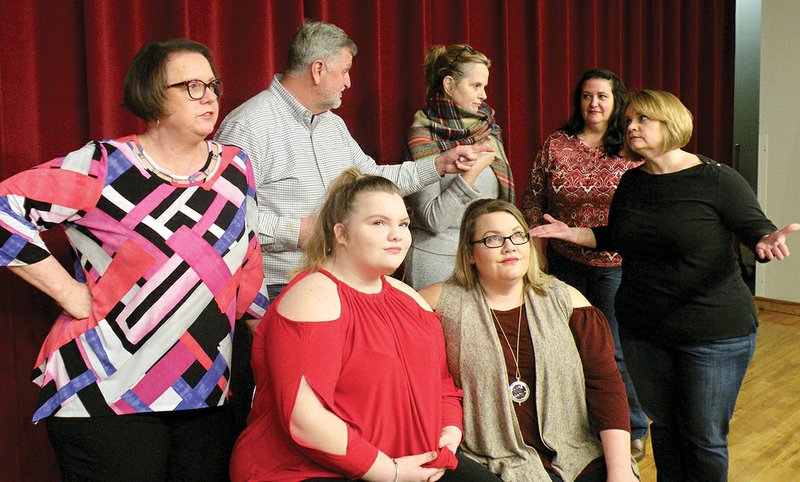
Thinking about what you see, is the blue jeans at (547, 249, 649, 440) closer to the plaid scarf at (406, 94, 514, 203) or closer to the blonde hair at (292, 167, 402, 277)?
the plaid scarf at (406, 94, 514, 203)

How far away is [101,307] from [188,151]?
40 cm

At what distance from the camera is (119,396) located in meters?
1.69

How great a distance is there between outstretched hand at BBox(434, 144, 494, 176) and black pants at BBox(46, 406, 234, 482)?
3.61 feet

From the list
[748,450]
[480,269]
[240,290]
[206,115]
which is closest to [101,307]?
[240,290]

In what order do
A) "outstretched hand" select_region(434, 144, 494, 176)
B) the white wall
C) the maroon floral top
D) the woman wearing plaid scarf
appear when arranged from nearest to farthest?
"outstretched hand" select_region(434, 144, 494, 176) → the woman wearing plaid scarf → the maroon floral top → the white wall

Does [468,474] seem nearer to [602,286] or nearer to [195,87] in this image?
[195,87]

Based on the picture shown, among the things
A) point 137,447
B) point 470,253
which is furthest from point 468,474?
point 137,447

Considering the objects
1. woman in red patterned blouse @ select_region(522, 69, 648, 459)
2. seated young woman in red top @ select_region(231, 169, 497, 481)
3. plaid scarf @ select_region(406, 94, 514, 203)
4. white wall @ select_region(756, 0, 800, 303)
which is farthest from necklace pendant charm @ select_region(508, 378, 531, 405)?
white wall @ select_region(756, 0, 800, 303)

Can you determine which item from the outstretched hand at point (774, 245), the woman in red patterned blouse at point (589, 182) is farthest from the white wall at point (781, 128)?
the outstretched hand at point (774, 245)

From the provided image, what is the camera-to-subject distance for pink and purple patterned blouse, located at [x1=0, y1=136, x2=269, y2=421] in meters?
1.65

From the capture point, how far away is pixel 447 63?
2752 mm

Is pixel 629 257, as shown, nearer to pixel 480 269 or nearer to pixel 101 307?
pixel 480 269

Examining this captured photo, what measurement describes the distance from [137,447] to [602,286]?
6.64 ft

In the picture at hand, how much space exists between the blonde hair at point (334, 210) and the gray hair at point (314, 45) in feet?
1.96
